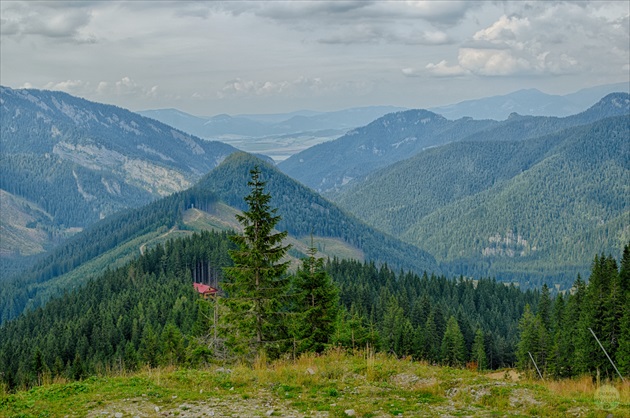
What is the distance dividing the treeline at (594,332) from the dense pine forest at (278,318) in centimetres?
16

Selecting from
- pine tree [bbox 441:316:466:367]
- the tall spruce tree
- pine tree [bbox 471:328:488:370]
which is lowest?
pine tree [bbox 471:328:488:370]

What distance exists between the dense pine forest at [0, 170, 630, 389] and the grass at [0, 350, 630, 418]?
170 inches

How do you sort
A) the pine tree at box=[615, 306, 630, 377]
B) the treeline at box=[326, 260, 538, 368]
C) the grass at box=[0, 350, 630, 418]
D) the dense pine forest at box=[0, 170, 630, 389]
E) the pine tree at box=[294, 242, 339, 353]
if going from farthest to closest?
the treeline at box=[326, 260, 538, 368]
the pine tree at box=[615, 306, 630, 377]
the pine tree at box=[294, 242, 339, 353]
the dense pine forest at box=[0, 170, 630, 389]
the grass at box=[0, 350, 630, 418]

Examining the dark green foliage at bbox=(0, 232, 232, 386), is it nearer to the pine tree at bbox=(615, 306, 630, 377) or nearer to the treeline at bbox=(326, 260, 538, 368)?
the treeline at bbox=(326, 260, 538, 368)

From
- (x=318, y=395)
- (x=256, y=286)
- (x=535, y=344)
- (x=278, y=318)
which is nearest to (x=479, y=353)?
→ (x=535, y=344)

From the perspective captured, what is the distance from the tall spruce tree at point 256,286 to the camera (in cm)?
3069

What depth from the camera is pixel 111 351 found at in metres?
96.8

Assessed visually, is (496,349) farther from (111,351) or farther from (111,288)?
(111,288)

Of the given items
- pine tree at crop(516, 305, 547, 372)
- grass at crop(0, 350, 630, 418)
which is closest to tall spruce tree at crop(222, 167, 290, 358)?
grass at crop(0, 350, 630, 418)

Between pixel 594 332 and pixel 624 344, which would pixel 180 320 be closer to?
pixel 594 332

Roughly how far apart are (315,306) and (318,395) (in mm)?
17516

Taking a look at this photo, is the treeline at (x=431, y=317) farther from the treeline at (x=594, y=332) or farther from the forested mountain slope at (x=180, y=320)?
the treeline at (x=594, y=332)

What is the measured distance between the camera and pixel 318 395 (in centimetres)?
1927

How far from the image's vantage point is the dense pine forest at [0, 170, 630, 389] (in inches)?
1228
